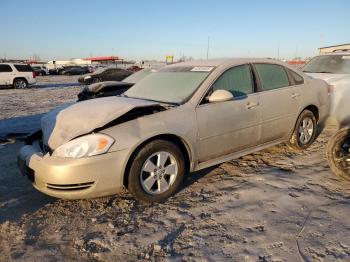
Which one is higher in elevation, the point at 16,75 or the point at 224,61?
the point at 224,61

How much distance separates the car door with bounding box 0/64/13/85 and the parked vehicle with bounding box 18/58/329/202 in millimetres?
17402

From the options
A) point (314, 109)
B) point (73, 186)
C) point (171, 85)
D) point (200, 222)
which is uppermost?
point (171, 85)

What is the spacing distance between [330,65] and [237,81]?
161 inches

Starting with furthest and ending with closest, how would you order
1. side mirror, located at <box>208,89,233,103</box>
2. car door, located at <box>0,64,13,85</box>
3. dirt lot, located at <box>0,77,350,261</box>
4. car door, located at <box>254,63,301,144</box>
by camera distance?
car door, located at <box>0,64,13,85</box> < car door, located at <box>254,63,301,144</box> < side mirror, located at <box>208,89,233,103</box> < dirt lot, located at <box>0,77,350,261</box>

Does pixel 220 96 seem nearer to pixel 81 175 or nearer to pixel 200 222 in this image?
pixel 200 222

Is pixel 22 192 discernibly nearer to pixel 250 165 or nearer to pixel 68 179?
pixel 68 179

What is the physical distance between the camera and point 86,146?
320 centimetres

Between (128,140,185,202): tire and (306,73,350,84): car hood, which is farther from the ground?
(306,73,350,84): car hood

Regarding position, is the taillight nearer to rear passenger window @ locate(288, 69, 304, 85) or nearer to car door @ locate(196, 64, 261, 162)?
rear passenger window @ locate(288, 69, 304, 85)

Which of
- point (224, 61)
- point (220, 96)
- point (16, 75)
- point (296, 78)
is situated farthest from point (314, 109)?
point (16, 75)

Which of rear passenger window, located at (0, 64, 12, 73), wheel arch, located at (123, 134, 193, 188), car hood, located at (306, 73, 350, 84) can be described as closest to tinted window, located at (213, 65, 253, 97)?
wheel arch, located at (123, 134, 193, 188)

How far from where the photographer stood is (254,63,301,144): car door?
14.7ft

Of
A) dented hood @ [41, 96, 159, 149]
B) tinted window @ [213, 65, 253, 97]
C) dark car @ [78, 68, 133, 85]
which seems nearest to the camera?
dented hood @ [41, 96, 159, 149]

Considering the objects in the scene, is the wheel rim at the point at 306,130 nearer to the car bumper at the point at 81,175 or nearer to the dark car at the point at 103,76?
the car bumper at the point at 81,175
